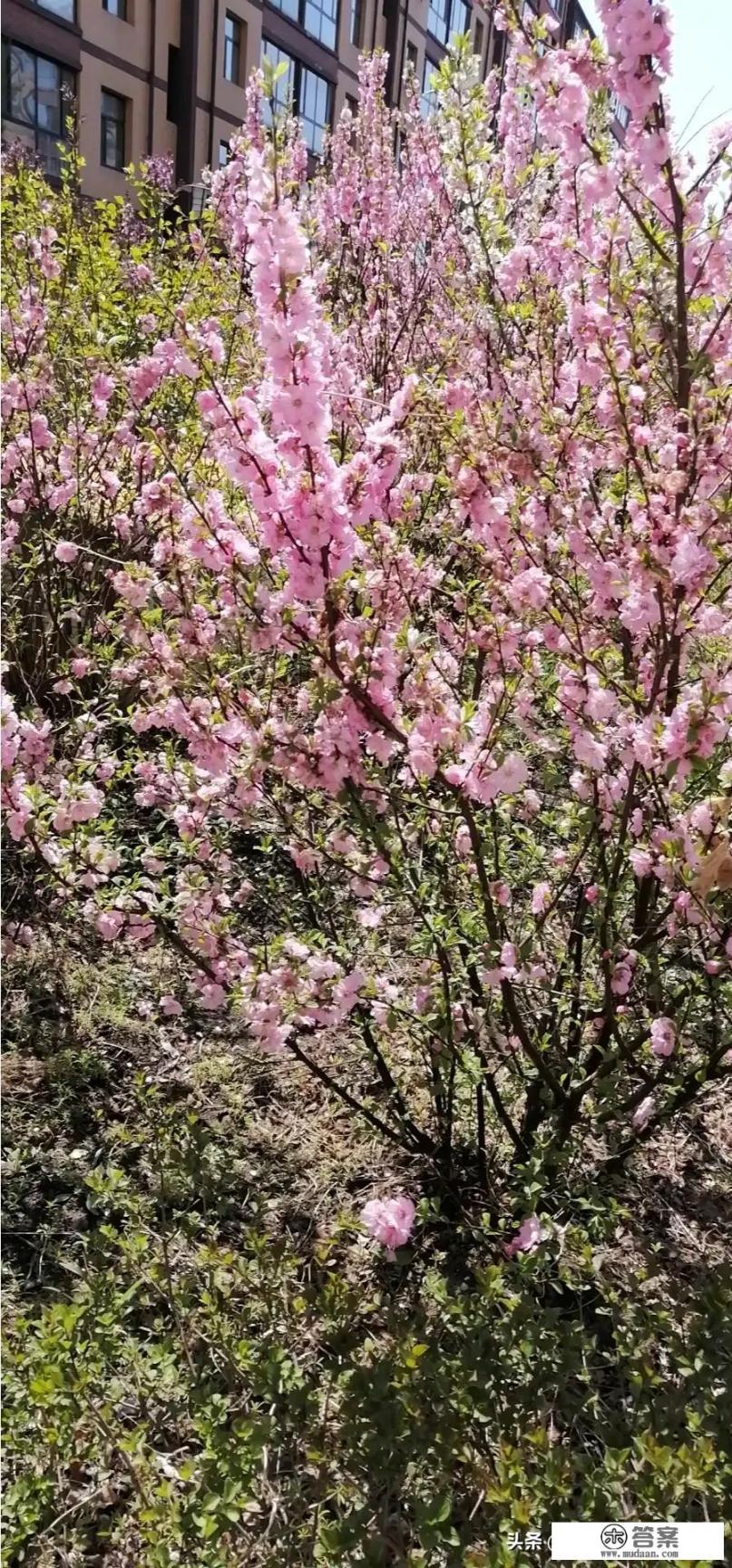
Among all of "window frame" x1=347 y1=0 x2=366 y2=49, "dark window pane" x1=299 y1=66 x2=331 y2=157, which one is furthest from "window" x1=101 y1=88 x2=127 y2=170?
"window frame" x1=347 y1=0 x2=366 y2=49

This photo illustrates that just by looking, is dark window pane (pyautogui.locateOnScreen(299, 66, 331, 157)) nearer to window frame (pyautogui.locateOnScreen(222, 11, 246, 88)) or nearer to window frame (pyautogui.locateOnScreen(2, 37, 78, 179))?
window frame (pyautogui.locateOnScreen(222, 11, 246, 88))

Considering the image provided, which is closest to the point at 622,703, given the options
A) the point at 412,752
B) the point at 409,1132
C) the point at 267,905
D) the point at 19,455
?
the point at 412,752

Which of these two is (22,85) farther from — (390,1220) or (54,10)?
(390,1220)

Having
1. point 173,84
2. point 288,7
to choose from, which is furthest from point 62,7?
point 288,7

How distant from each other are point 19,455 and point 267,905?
1.95 m

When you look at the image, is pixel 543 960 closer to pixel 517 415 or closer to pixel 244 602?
pixel 244 602

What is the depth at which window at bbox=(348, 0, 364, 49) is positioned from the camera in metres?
24.3

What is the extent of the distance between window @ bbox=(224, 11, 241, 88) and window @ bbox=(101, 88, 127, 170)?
93.4 inches

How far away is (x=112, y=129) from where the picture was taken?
20.6 meters

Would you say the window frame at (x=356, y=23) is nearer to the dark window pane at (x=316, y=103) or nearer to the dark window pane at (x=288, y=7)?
the dark window pane at (x=316, y=103)

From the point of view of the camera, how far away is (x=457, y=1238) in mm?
2527

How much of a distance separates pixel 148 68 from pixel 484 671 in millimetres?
22922

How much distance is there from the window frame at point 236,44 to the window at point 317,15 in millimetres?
774

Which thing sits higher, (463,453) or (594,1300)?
(463,453)
